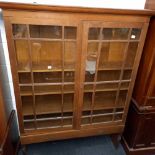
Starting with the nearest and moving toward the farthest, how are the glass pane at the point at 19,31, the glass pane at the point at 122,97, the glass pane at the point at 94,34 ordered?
→ the glass pane at the point at 19,31, the glass pane at the point at 94,34, the glass pane at the point at 122,97

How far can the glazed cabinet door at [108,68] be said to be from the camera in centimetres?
131

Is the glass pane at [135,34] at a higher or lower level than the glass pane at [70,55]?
higher

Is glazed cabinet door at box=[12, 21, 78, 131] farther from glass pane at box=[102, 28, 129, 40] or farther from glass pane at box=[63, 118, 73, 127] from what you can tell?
glass pane at box=[102, 28, 129, 40]

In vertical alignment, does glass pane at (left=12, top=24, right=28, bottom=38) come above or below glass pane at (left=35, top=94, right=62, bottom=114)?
A: above

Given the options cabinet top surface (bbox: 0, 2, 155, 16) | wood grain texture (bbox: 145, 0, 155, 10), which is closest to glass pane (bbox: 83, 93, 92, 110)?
cabinet top surface (bbox: 0, 2, 155, 16)

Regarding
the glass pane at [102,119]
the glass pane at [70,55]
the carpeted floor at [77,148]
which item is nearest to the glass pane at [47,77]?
the glass pane at [70,55]

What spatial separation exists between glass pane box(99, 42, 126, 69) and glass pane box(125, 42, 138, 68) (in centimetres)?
5

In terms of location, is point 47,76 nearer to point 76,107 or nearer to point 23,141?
point 76,107

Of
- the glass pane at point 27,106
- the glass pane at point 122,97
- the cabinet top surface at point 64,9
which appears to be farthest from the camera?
the glass pane at point 122,97

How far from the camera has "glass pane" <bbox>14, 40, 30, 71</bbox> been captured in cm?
125

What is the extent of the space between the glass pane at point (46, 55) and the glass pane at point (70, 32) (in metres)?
0.08

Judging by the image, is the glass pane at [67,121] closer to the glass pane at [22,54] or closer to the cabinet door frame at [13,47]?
the cabinet door frame at [13,47]

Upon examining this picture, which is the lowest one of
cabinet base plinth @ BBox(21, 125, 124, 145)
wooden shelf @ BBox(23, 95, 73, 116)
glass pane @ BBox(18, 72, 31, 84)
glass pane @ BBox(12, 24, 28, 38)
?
cabinet base plinth @ BBox(21, 125, 124, 145)

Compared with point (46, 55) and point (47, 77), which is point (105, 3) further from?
point (47, 77)
